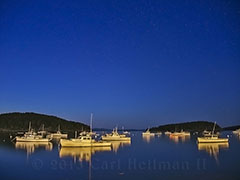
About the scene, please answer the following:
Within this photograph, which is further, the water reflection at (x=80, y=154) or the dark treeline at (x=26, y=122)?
the dark treeline at (x=26, y=122)

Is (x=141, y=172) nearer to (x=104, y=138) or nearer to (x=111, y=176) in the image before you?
(x=111, y=176)

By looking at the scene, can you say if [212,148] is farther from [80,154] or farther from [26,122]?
[26,122]

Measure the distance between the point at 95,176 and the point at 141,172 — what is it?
4200 millimetres

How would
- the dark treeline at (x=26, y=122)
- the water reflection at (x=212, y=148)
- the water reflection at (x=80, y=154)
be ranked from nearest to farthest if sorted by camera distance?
the water reflection at (x=80, y=154), the water reflection at (x=212, y=148), the dark treeline at (x=26, y=122)

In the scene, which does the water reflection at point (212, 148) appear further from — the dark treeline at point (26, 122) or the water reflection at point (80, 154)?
the dark treeline at point (26, 122)

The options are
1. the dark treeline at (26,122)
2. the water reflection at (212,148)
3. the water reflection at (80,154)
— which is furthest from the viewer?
the dark treeline at (26,122)

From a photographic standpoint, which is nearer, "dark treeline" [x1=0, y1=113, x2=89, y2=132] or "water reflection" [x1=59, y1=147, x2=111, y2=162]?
"water reflection" [x1=59, y1=147, x2=111, y2=162]

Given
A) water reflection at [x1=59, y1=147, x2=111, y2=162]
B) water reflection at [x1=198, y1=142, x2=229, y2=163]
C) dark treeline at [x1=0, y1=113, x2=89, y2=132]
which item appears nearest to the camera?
water reflection at [x1=59, y1=147, x2=111, y2=162]

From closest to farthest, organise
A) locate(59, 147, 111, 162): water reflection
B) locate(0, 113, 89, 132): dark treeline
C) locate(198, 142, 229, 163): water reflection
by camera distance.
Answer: locate(59, 147, 111, 162): water reflection, locate(198, 142, 229, 163): water reflection, locate(0, 113, 89, 132): dark treeline

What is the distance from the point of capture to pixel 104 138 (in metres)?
77.4

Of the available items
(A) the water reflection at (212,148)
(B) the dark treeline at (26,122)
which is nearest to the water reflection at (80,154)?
(A) the water reflection at (212,148)

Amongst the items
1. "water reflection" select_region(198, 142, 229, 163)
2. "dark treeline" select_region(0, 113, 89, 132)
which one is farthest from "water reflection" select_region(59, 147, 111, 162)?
"dark treeline" select_region(0, 113, 89, 132)

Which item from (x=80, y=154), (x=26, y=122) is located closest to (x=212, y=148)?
(x=80, y=154)

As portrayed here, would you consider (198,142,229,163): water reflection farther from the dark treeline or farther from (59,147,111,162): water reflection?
the dark treeline
